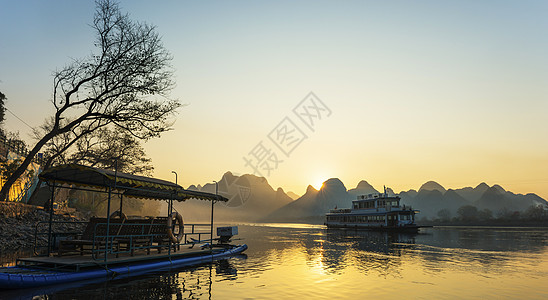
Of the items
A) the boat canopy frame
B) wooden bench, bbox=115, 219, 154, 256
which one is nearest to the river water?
wooden bench, bbox=115, 219, 154, 256

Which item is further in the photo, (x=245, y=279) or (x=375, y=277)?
(x=375, y=277)

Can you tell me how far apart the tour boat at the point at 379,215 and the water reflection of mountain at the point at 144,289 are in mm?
51780

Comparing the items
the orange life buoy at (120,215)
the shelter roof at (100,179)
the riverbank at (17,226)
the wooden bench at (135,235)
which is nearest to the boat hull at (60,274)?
the wooden bench at (135,235)

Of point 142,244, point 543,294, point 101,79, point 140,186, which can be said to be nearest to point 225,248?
point 142,244

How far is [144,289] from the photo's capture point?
1287 cm

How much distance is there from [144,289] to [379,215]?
5855 cm

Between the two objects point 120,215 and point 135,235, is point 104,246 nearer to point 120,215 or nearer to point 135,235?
point 135,235

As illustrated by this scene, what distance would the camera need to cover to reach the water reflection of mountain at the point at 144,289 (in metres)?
Answer: 11.6

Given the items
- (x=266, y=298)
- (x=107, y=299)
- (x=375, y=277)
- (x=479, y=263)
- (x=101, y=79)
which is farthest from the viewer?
(x=101, y=79)

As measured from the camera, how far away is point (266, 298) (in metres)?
12.5

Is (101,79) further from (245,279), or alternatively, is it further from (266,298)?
(266,298)

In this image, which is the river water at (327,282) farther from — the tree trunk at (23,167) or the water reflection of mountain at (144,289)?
the tree trunk at (23,167)

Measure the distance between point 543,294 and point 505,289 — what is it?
4.34 feet

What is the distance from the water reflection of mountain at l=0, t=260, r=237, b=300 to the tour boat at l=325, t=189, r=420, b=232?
51.8 meters
